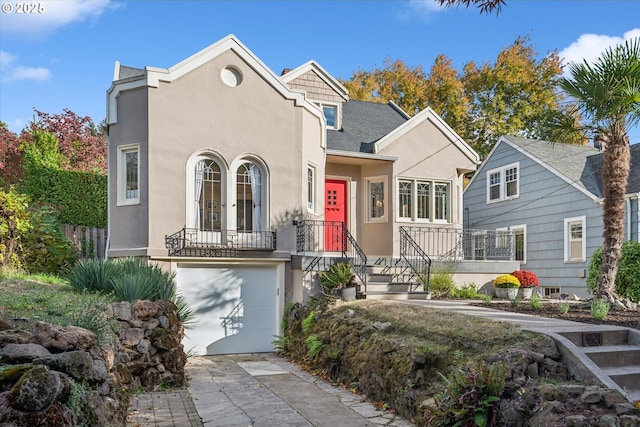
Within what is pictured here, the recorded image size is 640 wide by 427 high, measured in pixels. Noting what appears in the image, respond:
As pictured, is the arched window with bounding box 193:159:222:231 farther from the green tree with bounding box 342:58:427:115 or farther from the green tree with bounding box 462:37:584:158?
the green tree with bounding box 462:37:584:158

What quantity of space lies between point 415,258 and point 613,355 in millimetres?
7811

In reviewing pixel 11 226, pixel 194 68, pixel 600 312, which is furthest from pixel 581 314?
pixel 11 226

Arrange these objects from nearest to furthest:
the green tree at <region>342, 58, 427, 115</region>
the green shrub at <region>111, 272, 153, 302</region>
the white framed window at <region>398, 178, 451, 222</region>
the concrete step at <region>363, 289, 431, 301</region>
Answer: the green shrub at <region>111, 272, 153, 302</region>
the concrete step at <region>363, 289, 431, 301</region>
the white framed window at <region>398, 178, 451, 222</region>
the green tree at <region>342, 58, 427, 115</region>

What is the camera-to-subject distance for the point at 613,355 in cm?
675

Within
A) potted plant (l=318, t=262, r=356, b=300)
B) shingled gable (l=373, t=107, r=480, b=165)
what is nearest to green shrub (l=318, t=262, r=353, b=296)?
potted plant (l=318, t=262, r=356, b=300)

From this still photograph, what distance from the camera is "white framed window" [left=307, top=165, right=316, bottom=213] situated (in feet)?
44.8

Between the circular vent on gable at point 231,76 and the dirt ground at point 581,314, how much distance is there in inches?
306

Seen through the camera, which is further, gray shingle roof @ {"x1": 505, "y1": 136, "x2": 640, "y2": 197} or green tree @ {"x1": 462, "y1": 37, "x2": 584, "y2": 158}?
green tree @ {"x1": 462, "y1": 37, "x2": 584, "y2": 158}

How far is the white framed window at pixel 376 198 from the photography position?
15.2 metres

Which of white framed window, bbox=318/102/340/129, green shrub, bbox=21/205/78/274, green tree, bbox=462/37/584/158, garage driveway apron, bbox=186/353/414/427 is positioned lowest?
garage driveway apron, bbox=186/353/414/427

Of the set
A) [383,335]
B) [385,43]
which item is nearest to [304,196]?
[383,335]

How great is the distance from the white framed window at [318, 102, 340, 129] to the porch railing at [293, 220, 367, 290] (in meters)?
3.53

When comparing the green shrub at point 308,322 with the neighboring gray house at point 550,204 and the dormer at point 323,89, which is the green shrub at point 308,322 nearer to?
the dormer at point 323,89

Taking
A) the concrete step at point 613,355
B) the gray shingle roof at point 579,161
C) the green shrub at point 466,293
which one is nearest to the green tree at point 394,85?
the gray shingle roof at point 579,161
